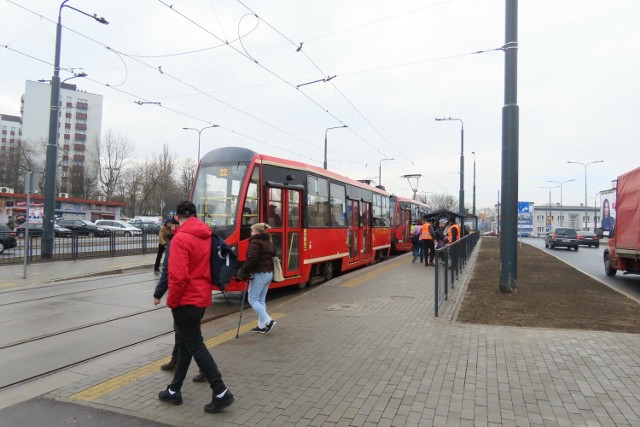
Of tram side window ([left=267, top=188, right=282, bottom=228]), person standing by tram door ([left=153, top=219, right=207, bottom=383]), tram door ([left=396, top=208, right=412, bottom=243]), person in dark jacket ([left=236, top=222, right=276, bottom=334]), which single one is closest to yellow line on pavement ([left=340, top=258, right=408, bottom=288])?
tram side window ([left=267, top=188, right=282, bottom=228])

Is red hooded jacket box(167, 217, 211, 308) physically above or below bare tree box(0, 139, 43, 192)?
below

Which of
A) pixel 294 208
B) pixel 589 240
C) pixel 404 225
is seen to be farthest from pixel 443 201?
pixel 294 208

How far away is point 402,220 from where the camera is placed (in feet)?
80.8

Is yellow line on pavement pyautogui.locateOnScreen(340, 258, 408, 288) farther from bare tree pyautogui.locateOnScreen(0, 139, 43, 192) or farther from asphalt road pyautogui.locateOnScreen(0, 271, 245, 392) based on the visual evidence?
bare tree pyautogui.locateOnScreen(0, 139, 43, 192)

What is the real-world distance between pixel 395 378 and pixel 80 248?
53.5 ft

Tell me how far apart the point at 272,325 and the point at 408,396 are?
9.35 ft

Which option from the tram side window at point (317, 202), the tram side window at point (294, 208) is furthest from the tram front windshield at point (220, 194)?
the tram side window at point (317, 202)

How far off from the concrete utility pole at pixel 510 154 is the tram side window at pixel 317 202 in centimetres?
435

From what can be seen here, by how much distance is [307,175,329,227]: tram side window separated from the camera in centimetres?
1124

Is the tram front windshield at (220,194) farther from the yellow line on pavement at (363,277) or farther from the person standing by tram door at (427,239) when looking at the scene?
the person standing by tram door at (427,239)

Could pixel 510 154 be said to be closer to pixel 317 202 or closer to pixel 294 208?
pixel 317 202

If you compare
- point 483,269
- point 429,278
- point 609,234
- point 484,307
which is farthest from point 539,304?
point 609,234

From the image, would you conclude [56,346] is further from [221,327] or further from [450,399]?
[450,399]

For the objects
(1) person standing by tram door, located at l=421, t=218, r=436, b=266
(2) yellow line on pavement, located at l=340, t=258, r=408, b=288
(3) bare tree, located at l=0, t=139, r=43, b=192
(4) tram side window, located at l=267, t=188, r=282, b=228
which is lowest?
(2) yellow line on pavement, located at l=340, t=258, r=408, b=288
